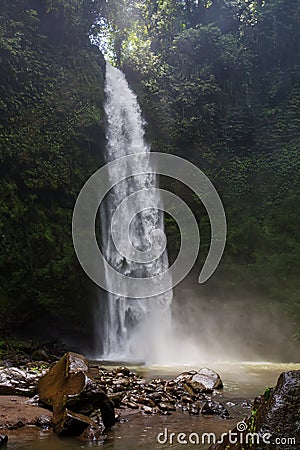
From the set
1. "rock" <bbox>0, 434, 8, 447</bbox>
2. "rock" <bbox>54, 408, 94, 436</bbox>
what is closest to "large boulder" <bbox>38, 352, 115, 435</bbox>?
"rock" <bbox>54, 408, 94, 436</bbox>

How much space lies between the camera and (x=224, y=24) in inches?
830

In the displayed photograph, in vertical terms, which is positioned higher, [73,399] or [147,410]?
[73,399]

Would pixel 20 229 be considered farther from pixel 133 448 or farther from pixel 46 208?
pixel 133 448

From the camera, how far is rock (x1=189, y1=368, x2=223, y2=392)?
682 centimetres

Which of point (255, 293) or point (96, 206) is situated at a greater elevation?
point (96, 206)

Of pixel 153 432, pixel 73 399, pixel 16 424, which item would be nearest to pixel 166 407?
pixel 153 432

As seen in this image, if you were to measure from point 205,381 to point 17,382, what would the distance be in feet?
9.59

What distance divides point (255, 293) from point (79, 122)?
8.50 metres

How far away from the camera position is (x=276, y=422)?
107 inches

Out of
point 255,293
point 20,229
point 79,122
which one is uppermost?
point 79,122

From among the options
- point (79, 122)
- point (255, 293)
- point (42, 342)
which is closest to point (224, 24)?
point (79, 122)

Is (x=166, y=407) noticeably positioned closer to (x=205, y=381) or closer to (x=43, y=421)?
(x=205, y=381)

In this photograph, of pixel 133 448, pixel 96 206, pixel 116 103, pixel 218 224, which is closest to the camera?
pixel 133 448

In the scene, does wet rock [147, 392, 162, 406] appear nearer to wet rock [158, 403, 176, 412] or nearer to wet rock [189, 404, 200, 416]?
wet rock [158, 403, 176, 412]
